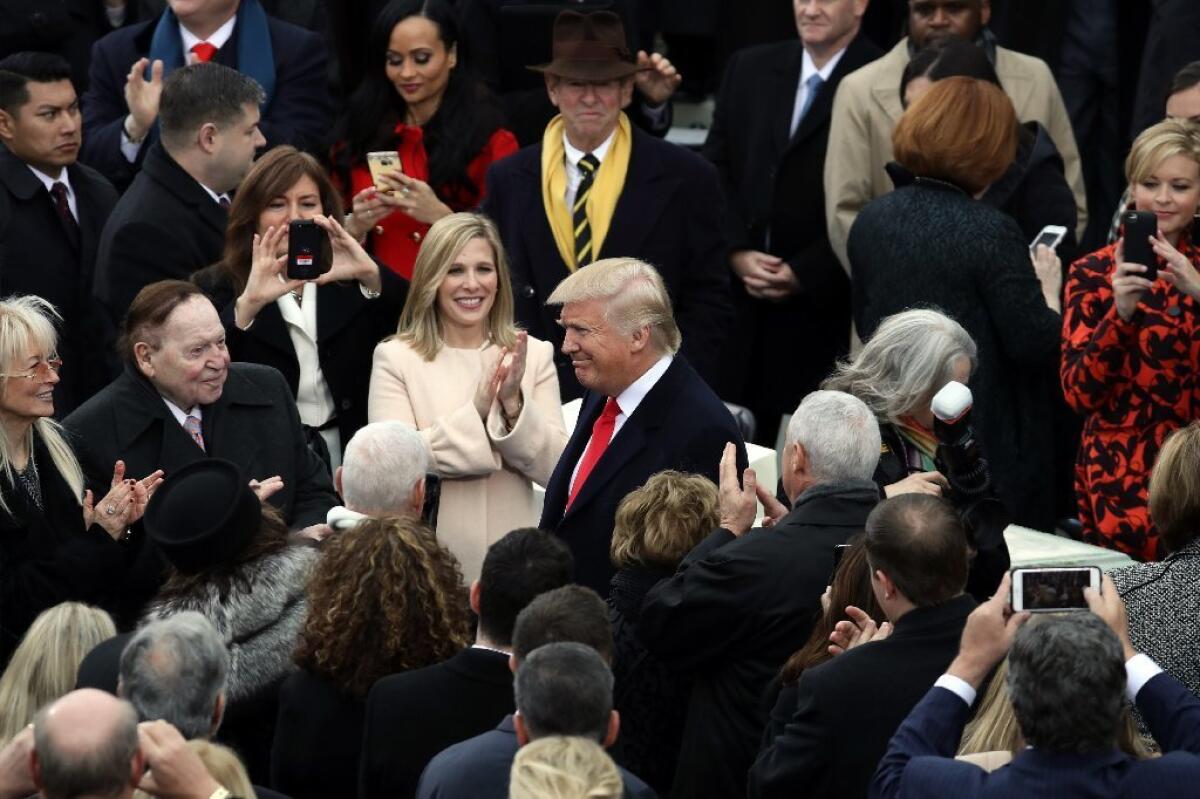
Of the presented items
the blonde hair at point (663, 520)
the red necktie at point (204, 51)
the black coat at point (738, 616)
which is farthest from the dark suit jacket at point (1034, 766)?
the red necktie at point (204, 51)

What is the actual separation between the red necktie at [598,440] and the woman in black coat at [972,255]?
4.34 feet

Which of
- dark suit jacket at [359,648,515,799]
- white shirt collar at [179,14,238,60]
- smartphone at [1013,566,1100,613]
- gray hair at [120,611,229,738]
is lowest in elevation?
dark suit jacket at [359,648,515,799]

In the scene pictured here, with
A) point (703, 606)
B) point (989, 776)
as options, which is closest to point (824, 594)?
point (703, 606)

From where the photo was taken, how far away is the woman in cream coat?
6.70 m

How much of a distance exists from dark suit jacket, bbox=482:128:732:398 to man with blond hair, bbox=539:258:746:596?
159 centimetres

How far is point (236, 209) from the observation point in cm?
723

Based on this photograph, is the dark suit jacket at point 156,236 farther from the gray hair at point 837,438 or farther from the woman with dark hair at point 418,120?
Result: the gray hair at point 837,438

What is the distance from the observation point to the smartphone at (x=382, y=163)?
25.9 ft

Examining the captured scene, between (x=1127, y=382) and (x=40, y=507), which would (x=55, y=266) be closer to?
(x=40, y=507)

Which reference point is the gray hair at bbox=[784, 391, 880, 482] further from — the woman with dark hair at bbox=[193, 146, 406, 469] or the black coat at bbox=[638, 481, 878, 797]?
the woman with dark hair at bbox=[193, 146, 406, 469]

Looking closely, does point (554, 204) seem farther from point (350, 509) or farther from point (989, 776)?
point (989, 776)

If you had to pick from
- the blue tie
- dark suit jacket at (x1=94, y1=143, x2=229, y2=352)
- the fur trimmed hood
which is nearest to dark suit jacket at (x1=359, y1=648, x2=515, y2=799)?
the fur trimmed hood

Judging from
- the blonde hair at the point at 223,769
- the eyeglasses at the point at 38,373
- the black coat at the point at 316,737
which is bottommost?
the black coat at the point at 316,737

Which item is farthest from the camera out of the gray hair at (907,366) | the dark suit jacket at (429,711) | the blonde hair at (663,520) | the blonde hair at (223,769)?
the gray hair at (907,366)
